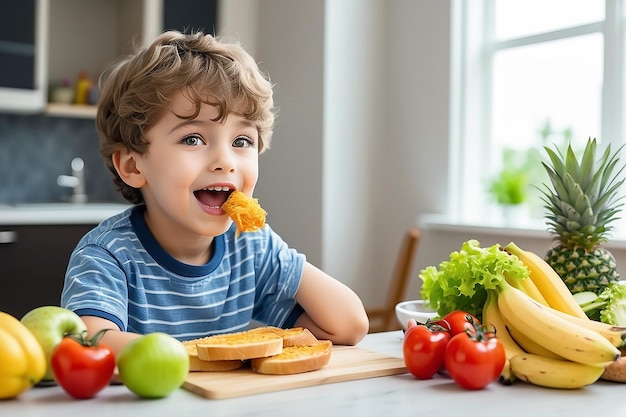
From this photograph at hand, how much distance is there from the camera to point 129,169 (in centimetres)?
158

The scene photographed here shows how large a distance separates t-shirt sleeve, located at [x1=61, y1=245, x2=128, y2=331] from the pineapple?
2.80ft

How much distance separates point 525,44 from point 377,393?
113 inches

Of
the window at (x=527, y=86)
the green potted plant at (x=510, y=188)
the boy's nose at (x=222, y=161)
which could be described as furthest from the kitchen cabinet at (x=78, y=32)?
the boy's nose at (x=222, y=161)

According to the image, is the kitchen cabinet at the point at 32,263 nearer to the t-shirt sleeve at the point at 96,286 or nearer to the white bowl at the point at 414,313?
the t-shirt sleeve at the point at 96,286

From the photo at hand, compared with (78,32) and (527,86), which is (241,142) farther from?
(78,32)

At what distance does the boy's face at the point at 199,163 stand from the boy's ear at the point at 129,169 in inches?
Answer: 3.4

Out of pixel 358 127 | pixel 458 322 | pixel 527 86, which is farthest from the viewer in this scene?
pixel 358 127

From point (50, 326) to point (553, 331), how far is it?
738 mm

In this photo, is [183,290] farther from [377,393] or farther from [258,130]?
[377,393]

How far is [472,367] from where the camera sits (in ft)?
3.48

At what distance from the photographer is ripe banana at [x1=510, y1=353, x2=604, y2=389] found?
3.58 feet

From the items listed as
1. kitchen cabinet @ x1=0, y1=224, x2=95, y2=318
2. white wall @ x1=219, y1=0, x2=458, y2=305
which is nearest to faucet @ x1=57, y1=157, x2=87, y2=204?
kitchen cabinet @ x1=0, y1=224, x2=95, y2=318

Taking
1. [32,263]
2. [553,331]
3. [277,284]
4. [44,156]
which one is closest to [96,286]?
[277,284]

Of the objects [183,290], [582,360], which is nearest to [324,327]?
[183,290]
